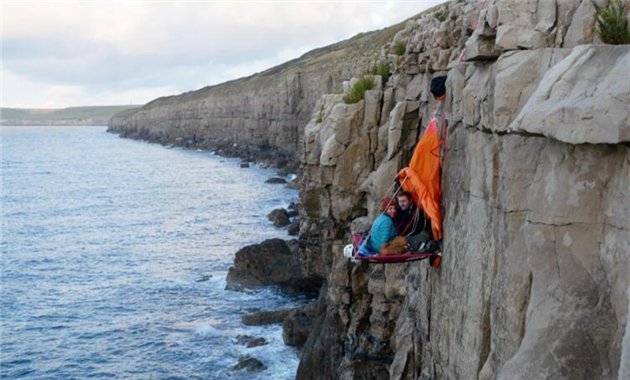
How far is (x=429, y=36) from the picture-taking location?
19984 mm

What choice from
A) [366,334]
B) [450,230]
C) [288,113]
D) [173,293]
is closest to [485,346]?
[450,230]

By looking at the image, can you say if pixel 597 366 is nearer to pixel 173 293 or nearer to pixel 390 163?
pixel 390 163

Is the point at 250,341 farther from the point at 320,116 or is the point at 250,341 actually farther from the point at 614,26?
the point at 614,26

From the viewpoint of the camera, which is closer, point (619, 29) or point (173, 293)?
point (619, 29)

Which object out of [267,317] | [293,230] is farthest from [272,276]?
[293,230]

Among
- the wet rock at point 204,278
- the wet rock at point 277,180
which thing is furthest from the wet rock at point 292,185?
the wet rock at point 204,278

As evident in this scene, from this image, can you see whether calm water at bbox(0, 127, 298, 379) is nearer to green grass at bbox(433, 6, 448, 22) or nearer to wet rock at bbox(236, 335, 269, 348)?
wet rock at bbox(236, 335, 269, 348)

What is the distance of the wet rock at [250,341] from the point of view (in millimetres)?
32438

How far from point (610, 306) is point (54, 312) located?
119 feet

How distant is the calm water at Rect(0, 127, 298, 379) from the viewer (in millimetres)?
32281

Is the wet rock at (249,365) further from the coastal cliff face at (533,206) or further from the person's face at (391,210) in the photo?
the person's face at (391,210)

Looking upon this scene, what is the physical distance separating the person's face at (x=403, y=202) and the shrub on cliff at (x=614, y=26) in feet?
17.8

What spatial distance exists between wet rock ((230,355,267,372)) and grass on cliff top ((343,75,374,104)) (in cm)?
1175

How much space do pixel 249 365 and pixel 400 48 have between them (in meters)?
14.3
